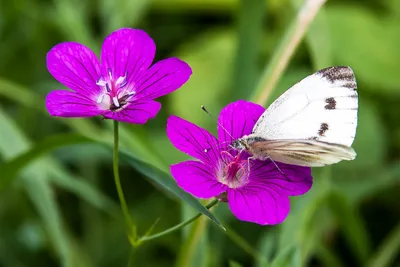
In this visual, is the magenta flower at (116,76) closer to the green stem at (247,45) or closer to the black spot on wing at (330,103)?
the black spot on wing at (330,103)

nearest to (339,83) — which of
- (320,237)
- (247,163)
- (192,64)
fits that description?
(247,163)

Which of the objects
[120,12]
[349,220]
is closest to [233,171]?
[349,220]

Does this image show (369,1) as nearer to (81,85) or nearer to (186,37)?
(186,37)

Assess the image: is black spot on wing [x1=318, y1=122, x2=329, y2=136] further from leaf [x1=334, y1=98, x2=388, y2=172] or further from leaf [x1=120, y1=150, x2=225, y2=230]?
leaf [x1=334, y1=98, x2=388, y2=172]

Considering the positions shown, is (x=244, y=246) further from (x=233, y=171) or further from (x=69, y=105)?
(x=69, y=105)

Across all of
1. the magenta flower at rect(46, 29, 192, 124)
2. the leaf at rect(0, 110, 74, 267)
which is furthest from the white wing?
the leaf at rect(0, 110, 74, 267)
